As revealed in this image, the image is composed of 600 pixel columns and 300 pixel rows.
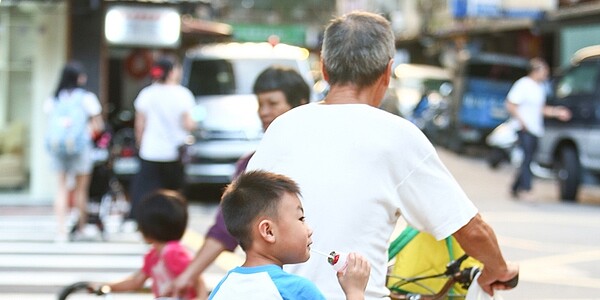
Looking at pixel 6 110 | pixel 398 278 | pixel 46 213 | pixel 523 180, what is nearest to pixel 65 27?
pixel 6 110

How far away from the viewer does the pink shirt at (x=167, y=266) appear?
5.81 metres

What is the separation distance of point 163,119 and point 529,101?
704 cm

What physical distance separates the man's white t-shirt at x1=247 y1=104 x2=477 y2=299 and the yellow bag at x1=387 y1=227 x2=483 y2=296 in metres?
0.67

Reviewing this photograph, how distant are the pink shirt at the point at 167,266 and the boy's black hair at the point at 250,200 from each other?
2.57m

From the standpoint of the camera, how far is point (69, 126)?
38.5 ft

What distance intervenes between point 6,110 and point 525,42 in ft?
79.1

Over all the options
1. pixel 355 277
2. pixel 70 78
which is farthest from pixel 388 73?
pixel 70 78

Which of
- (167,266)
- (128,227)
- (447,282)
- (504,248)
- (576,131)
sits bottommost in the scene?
(128,227)

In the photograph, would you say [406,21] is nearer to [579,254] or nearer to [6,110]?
[6,110]

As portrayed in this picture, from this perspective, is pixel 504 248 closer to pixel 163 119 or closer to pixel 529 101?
pixel 163 119

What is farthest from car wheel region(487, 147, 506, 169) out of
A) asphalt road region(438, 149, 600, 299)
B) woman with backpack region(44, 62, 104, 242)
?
woman with backpack region(44, 62, 104, 242)

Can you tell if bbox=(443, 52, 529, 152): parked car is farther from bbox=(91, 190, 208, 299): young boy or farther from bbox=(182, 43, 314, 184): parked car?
bbox=(91, 190, 208, 299): young boy

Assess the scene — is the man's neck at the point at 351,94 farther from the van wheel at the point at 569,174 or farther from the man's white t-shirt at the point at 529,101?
the van wheel at the point at 569,174

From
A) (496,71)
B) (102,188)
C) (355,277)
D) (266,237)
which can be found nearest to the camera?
(266,237)
